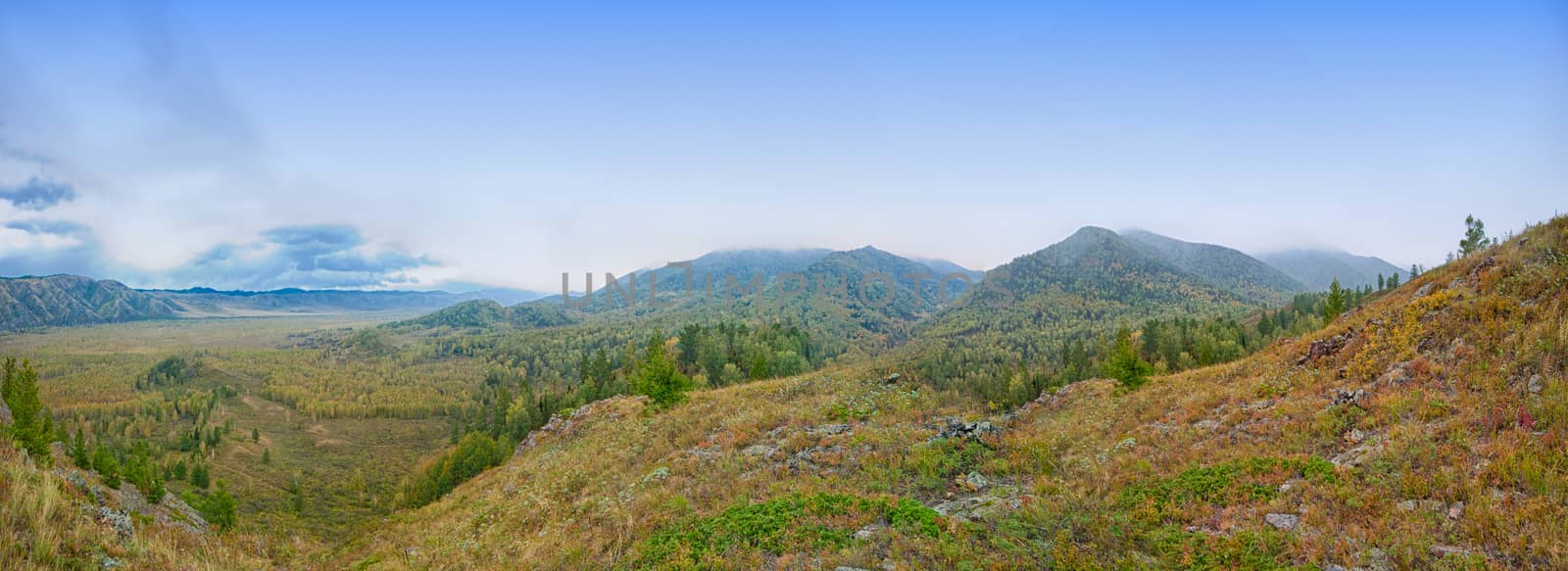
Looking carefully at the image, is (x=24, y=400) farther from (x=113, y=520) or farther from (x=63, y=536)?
(x=63, y=536)

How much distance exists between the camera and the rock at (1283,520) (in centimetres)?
812

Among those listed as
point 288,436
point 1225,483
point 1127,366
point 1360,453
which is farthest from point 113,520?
point 288,436

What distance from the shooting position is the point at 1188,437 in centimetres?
1359

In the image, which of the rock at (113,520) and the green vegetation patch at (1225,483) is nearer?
the green vegetation patch at (1225,483)

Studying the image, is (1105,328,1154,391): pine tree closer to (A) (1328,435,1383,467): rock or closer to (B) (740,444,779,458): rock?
(A) (1328,435,1383,467): rock

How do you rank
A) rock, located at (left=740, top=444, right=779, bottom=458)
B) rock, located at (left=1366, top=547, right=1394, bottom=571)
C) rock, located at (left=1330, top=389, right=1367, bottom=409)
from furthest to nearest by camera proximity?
rock, located at (left=740, top=444, right=779, bottom=458) → rock, located at (left=1330, top=389, right=1367, bottom=409) → rock, located at (left=1366, top=547, right=1394, bottom=571)

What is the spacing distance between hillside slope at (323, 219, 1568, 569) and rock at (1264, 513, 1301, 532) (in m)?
0.04

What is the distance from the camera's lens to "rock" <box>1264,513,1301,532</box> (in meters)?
8.12

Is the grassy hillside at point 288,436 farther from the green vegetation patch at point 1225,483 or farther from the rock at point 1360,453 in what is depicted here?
the rock at point 1360,453

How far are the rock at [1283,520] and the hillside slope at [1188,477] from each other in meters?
0.04

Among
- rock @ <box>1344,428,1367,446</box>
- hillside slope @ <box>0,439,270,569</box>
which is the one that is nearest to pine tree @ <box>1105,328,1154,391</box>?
rock @ <box>1344,428,1367,446</box>

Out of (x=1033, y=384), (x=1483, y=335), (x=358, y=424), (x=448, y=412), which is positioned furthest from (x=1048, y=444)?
(x=358, y=424)

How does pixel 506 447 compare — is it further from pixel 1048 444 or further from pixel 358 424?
pixel 358 424

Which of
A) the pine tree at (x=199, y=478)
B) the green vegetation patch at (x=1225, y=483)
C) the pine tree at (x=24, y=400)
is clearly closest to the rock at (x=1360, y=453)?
the green vegetation patch at (x=1225, y=483)
